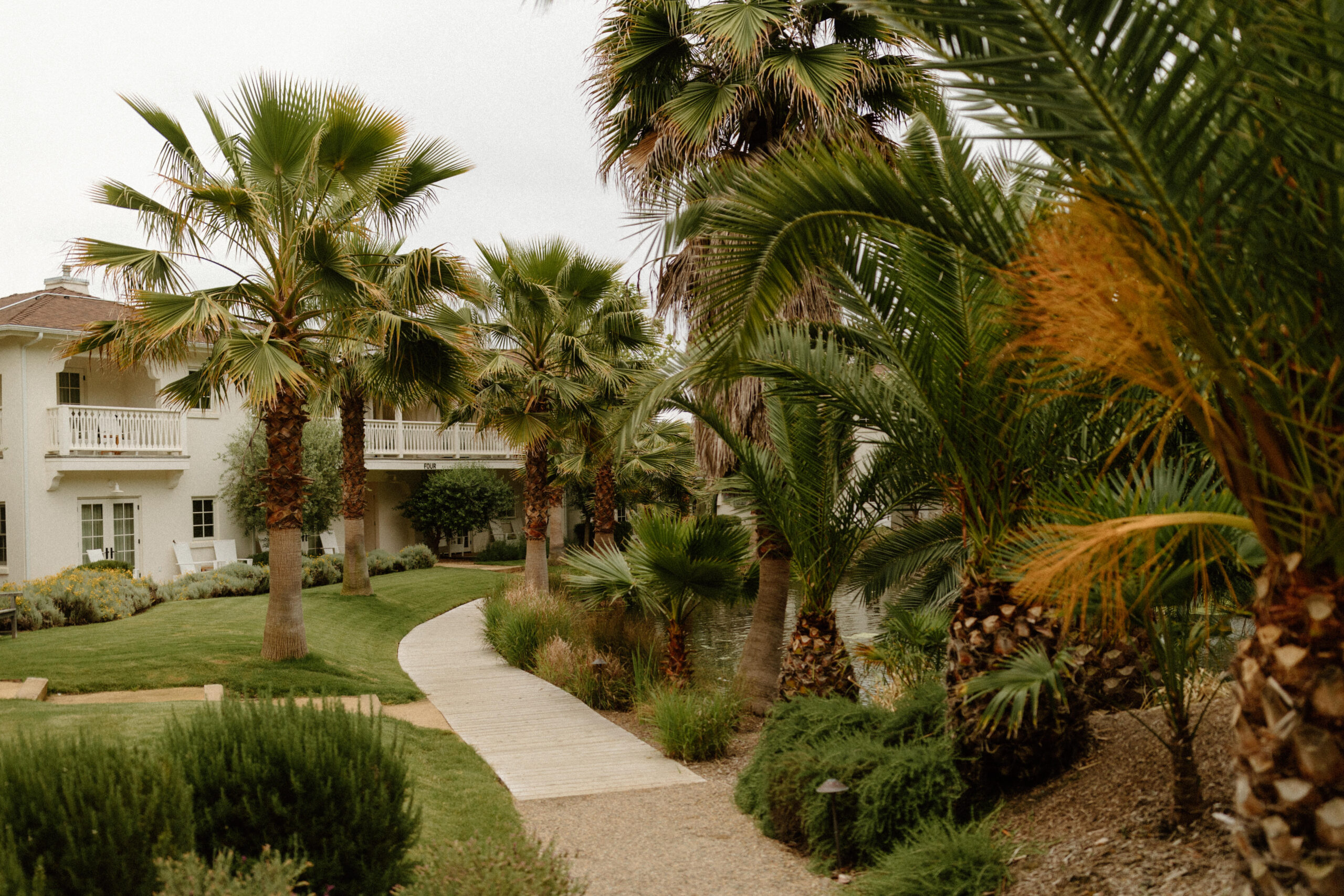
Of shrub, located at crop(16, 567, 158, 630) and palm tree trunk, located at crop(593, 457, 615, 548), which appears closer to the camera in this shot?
shrub, located at crop(16, 567, 158, 630)

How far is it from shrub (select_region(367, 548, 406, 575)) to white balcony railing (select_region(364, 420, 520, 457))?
3485mm

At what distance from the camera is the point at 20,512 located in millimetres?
20203

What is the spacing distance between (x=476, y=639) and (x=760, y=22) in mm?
12082

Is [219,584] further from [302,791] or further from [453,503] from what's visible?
[302,791]

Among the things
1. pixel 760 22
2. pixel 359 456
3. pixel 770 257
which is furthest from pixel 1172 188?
pixel 359 456

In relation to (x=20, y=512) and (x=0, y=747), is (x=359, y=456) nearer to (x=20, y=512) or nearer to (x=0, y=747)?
(x=20, y=512)

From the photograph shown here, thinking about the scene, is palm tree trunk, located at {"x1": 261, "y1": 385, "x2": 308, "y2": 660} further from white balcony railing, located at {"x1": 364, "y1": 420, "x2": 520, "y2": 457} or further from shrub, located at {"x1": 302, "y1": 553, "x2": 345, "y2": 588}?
white balcony railing, located at {"x1": 364, "y1": 420, "x2": 520, "y2": 457}

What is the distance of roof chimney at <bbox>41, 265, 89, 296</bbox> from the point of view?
25547 millimetres

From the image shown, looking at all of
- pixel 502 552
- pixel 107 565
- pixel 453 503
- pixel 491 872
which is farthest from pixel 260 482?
pixel 491 872

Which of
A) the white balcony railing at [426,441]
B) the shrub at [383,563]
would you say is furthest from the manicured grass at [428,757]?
the white balcony railing at [426,441]

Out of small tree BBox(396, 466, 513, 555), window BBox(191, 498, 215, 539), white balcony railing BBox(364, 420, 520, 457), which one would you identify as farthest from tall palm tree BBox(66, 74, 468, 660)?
small tree BBox(396, 466, 513, 555)

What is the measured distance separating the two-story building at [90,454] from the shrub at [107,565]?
2.71 ft

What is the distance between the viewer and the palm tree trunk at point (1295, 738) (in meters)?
2.66

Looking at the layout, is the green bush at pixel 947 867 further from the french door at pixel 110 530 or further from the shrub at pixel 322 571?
the french door at pixel 110 530
